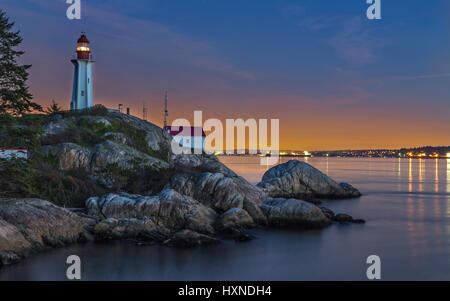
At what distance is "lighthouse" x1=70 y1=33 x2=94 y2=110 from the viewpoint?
32562 mm

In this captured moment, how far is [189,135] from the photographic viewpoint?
4669 cm

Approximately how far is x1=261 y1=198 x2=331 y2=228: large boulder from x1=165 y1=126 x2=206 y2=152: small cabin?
988 inches

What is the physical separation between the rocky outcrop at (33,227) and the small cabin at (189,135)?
93.8 feet

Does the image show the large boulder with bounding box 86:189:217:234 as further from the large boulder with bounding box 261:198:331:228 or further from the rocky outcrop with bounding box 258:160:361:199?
the rocky outcrop with bounding box 258:160:361:199

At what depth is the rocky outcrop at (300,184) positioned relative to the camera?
32.4 metres

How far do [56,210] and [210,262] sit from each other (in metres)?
7.17

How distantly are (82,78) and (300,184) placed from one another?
2020 cm

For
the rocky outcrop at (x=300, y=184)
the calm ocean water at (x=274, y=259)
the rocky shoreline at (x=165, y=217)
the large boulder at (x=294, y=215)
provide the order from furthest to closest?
the rocky outcrop at (x=300, y=184) → the large boulder at (x=294, y=215) → the rocky shoreline at (x=165, y=217) → the calm ocean water at (x=274, y=259)

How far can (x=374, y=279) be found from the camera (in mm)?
14109

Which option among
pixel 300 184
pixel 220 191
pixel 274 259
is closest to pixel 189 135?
pixel 300 184

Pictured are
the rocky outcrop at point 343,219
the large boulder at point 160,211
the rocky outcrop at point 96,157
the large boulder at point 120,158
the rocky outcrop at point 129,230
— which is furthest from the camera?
the large boulder at point 120,158

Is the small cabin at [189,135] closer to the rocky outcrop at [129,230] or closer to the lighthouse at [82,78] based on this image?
the lighthouse at [82,78]

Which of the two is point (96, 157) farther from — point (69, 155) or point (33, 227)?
point (33, 227)

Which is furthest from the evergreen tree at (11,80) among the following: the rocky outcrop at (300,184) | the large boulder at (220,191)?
the rocky outcrop at (300,184)
